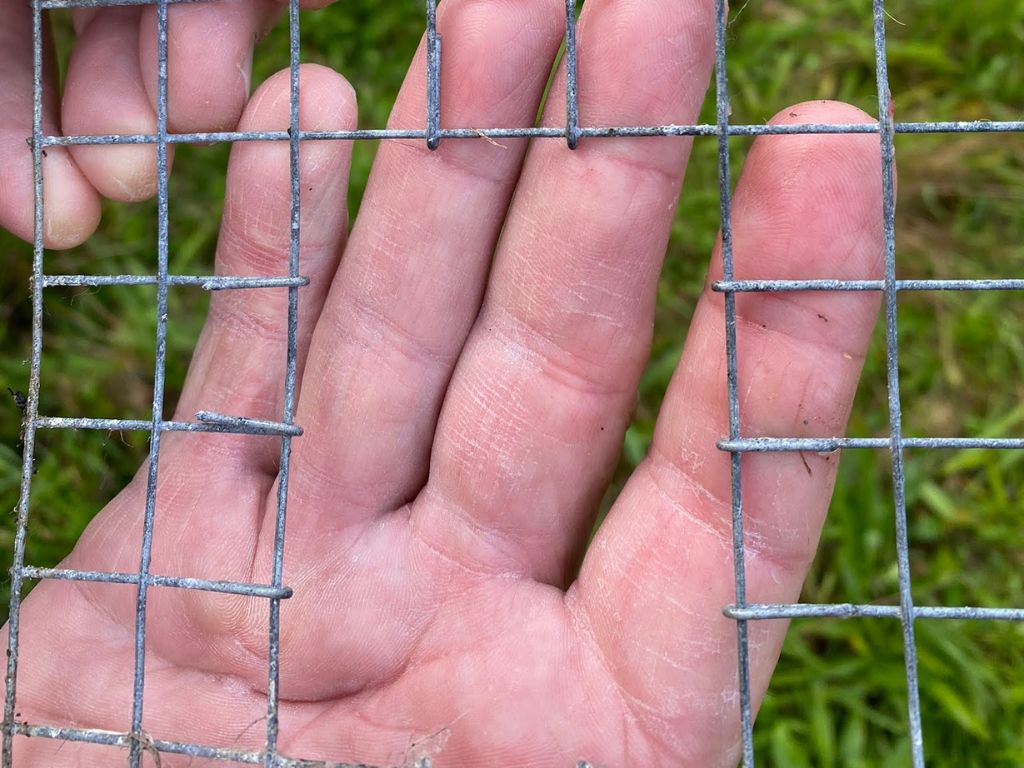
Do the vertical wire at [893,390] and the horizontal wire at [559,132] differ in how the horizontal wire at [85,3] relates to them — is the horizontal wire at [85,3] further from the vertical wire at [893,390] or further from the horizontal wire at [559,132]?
the vertical wire at [893,390]

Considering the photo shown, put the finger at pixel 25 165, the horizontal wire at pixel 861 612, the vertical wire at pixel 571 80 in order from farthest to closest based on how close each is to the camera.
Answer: the finger at pixel 25 165 → the vertical wire at pixel 571 80 → the horizontal wire at pixel 861 612

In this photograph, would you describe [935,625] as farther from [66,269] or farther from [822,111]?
[66,269]

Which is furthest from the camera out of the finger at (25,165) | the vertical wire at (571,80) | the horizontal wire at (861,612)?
the finger at (25,165)

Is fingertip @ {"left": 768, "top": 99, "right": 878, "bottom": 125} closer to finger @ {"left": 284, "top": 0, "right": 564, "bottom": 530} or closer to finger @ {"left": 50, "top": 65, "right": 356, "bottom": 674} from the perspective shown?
finger @ {"left": 284, "top": 0, "right": 564, "bottom": 530}

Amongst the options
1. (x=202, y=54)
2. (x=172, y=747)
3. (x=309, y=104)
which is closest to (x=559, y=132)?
(x=309, y=104)

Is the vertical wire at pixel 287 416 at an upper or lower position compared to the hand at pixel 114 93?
lower

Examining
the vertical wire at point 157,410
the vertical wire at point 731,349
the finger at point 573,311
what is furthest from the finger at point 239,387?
the vertical wire at point 731,349

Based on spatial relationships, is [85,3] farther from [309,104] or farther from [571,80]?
[571,80]

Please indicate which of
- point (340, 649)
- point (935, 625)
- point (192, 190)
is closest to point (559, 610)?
point (340, 649)
